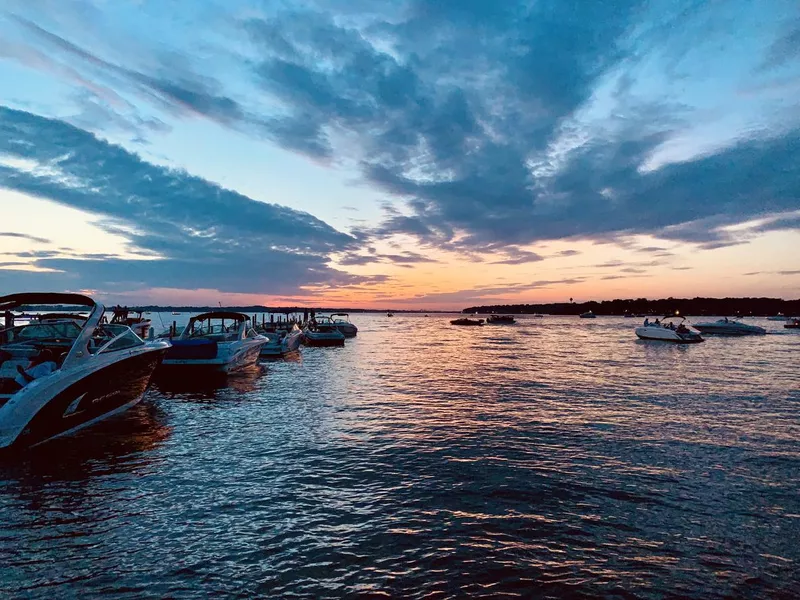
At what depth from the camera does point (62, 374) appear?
10.7m

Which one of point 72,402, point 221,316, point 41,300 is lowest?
point 72,402

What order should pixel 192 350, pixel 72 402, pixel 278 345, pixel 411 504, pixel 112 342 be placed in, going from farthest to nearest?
pixel 278 345
pixel 192 350
pixel 112 342
pixel 72 402
pixel 411 504

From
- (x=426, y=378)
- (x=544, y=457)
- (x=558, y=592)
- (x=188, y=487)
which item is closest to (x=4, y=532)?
(x=188, y=487)

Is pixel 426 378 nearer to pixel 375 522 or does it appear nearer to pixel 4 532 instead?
pixel 375 522

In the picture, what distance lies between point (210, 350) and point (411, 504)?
1692 centimetres

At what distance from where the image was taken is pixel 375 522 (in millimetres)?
7164

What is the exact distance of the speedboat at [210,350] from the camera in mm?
21812

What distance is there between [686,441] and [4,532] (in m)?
14.1

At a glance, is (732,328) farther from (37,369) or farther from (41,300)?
(37,369)

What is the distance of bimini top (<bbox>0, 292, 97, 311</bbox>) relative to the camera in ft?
42.2

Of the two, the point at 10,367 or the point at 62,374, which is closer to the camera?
the point at 62,374

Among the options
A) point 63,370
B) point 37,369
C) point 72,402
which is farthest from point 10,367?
point 63,370

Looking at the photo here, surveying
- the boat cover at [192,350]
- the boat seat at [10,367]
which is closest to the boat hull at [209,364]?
the boat cover at [192,350]

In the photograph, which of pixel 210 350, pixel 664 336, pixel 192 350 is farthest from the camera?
pixel 664 336
